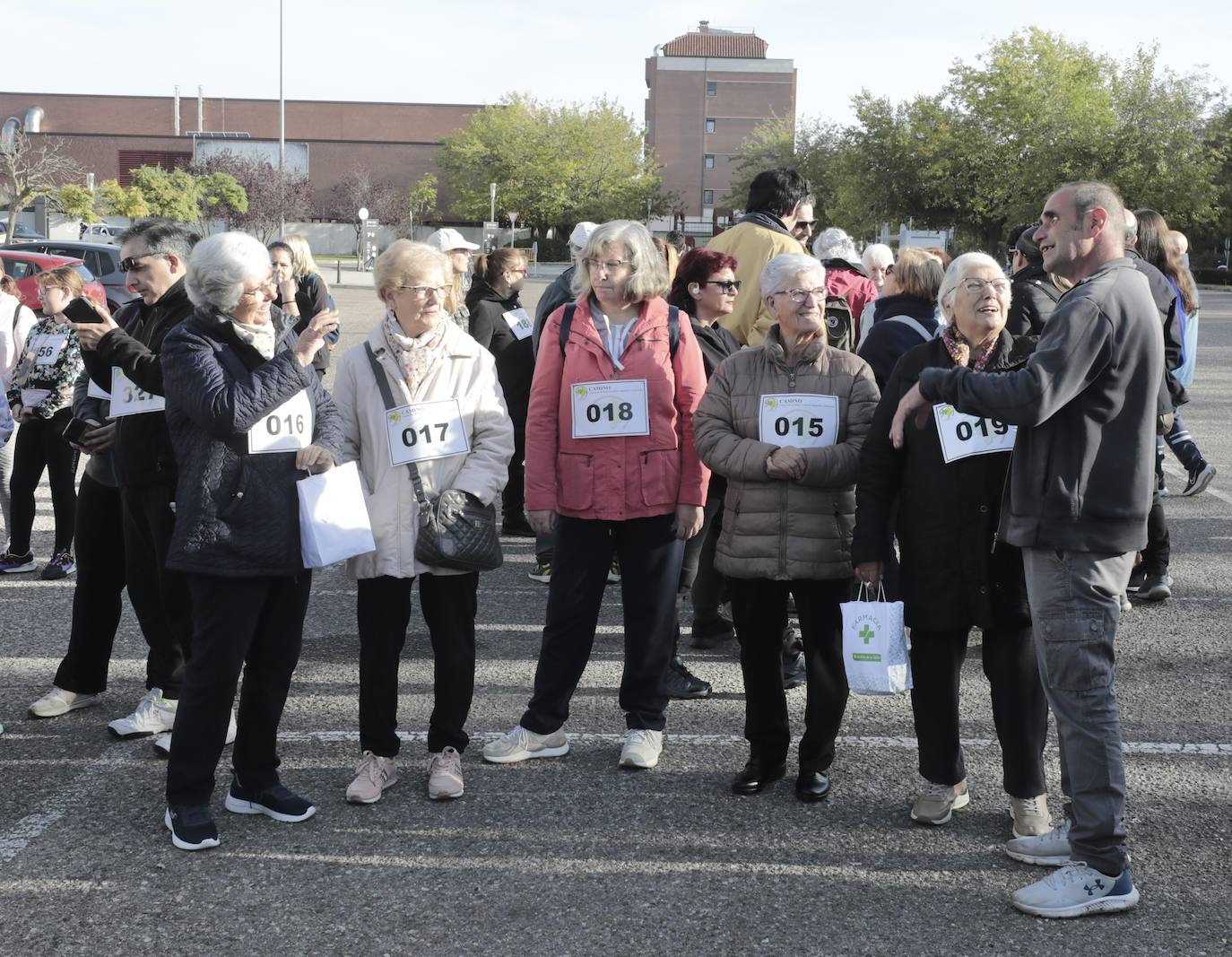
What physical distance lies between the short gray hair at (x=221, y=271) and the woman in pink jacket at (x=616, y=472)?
1.16 metres

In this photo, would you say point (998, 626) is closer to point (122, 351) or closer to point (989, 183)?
point (122, 351)

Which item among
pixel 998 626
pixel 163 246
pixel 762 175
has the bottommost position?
pixel 998 626

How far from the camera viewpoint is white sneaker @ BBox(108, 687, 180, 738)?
16.1 feet

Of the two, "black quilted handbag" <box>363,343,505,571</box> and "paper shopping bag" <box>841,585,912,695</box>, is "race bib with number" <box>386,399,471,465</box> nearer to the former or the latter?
"black quilted handbag" <box>363,343,505,571</box>

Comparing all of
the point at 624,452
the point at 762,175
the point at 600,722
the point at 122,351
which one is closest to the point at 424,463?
the point at 624,452

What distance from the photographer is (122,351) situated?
4.36 meters

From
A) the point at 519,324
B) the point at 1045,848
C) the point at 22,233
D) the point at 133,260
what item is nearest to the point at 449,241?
the point at 519,324

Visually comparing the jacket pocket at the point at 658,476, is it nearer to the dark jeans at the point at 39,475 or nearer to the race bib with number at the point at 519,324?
the race bib with number at the point at 519,324

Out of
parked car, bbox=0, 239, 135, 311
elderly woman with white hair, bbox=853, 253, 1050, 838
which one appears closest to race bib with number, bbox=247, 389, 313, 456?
elderly woman with white hair, bbox=853, 253, 1050, 838

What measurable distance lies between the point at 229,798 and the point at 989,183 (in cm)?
5158

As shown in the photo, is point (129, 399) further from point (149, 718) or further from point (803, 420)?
point (803, 420)

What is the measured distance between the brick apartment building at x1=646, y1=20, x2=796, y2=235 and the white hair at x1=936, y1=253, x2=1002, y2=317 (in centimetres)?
10226

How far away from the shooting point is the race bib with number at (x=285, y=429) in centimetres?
395

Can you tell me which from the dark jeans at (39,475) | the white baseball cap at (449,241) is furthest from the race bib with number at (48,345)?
the white baseball cap at (449,241)
